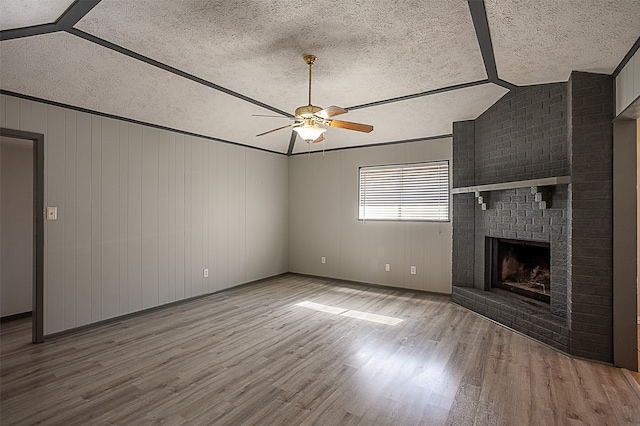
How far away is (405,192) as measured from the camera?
574 cm

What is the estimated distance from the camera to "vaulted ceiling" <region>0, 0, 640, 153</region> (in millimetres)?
2471

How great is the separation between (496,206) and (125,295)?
496 centimetres

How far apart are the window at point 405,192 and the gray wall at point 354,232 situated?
12 cm

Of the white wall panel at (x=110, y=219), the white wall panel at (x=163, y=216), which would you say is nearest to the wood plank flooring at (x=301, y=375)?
the white wall panel at (x=110, y=219)

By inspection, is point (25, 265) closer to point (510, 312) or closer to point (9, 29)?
point (9, 29)

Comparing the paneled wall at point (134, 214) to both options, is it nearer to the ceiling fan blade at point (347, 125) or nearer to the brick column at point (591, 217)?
the ceiling fan blade at point (347, 125)

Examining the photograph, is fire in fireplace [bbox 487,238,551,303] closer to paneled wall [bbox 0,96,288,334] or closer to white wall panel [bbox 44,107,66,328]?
paneled wall [bbox 0,96,288,334]

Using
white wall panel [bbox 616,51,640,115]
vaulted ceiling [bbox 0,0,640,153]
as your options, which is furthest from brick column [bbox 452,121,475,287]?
white wall panel [bbox 616,51,640,115]

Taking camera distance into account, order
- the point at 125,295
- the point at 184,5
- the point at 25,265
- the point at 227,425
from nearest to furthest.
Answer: the point at 227,425, the point at 184,5, the point at 125,295, the point at 25,265

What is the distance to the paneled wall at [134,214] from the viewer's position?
365 cm

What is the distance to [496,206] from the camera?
14.5 feet

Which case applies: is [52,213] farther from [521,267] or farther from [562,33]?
[521,267]

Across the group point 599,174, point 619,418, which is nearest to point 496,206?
point 599,174

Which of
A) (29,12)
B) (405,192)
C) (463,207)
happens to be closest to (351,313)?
(463,207)
